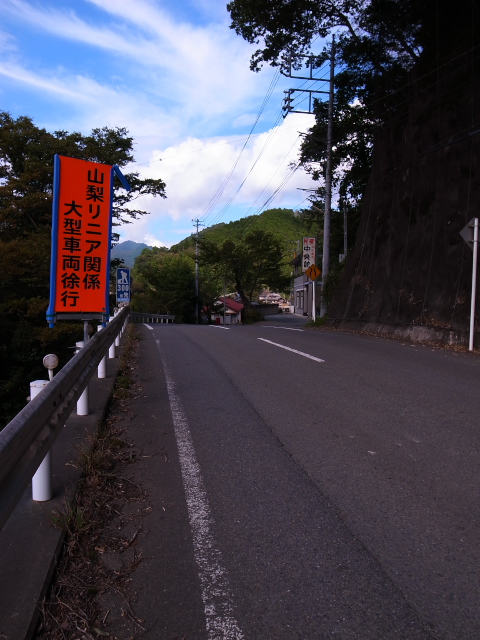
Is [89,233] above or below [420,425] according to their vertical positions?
above

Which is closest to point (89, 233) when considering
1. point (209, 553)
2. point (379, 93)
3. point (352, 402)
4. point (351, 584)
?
point (352, 402)

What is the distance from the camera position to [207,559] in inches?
111

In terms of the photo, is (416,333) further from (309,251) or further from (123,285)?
(309,251)

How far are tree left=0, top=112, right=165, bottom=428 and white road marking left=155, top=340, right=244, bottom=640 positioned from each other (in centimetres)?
1721

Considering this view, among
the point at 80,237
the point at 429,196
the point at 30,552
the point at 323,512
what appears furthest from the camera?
the point at 429,196

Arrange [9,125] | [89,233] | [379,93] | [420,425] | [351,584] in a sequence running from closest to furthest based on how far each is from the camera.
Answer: [351,584]
[420,425]
[89,233]
[379,93]
[9,125]

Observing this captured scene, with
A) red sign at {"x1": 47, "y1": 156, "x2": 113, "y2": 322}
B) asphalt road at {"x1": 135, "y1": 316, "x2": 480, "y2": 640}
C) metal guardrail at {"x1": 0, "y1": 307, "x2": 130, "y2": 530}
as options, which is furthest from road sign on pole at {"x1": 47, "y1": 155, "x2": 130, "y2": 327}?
metal guardrail at {"x1": 0, "y1": 307, "x2": 130, "y2": 530}

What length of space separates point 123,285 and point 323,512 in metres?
25.7

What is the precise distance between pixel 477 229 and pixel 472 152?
10.6ft

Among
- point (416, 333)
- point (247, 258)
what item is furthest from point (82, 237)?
point (247, 258)

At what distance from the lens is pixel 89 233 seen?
6.00 m

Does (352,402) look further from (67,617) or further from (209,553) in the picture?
(67,617)

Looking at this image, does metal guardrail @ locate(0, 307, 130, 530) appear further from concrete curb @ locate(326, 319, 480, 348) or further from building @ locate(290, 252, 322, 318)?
building @ locate(290, 252, 322, 318)

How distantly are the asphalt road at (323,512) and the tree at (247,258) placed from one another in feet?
143
